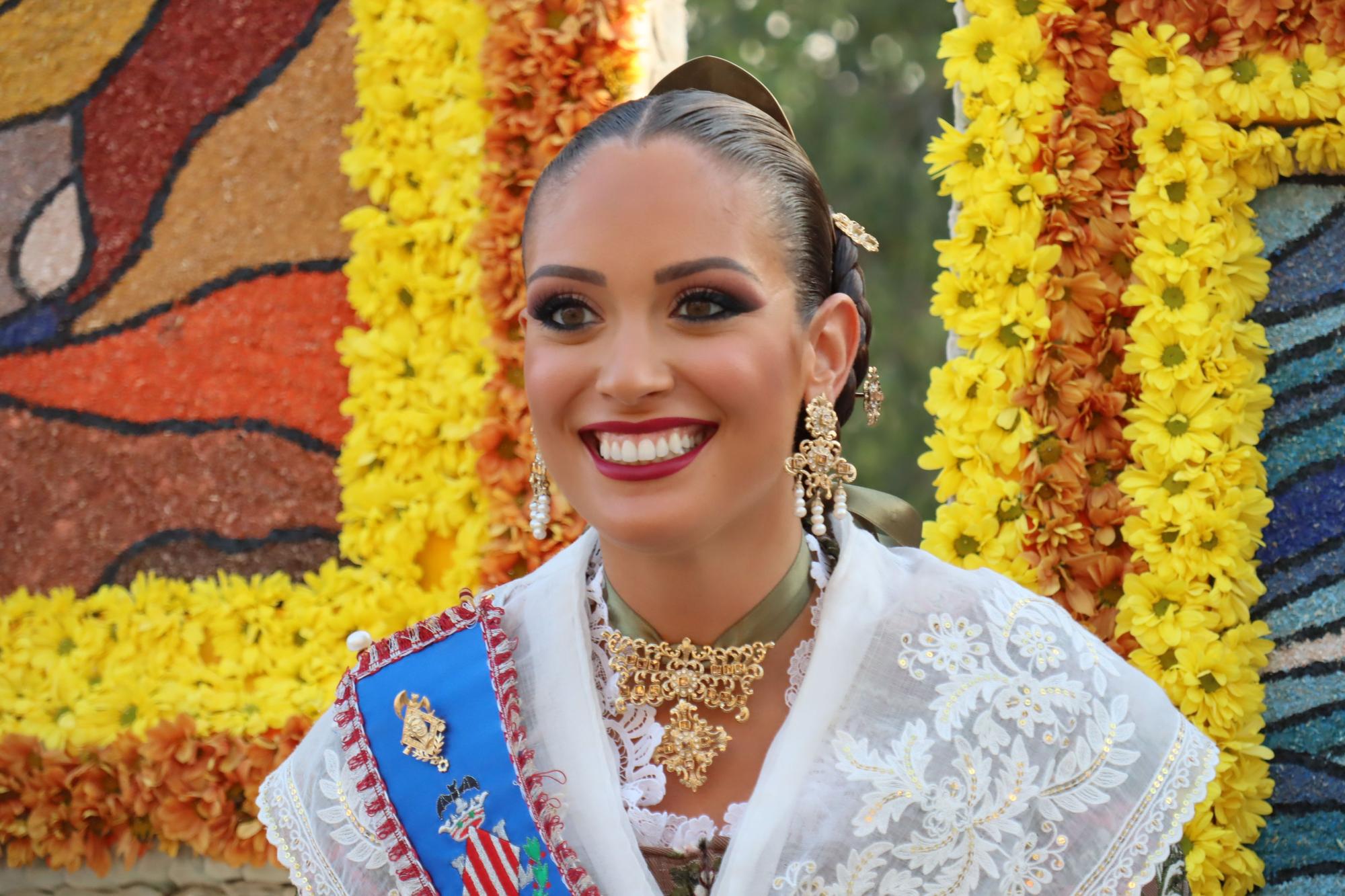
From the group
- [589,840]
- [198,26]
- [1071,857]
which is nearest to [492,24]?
[198,26]

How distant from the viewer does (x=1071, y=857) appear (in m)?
2.12

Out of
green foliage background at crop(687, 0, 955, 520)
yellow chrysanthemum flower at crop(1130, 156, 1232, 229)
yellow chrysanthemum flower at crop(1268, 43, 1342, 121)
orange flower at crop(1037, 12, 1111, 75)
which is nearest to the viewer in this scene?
yellow chrysanthemum flower at crop(1268, 43, 1342, 121)

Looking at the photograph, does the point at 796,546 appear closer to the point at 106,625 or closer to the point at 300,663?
the point at 300,663

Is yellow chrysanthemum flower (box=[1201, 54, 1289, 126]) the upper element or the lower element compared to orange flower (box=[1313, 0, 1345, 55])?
lower

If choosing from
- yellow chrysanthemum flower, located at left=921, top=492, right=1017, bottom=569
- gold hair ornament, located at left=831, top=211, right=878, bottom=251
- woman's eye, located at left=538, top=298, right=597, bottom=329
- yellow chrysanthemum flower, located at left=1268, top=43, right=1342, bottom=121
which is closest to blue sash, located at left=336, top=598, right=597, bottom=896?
woman's eye, located at left=538, top=298, right=597, bottom=329

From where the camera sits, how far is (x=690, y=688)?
2.25 meters

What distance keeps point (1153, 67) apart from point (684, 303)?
1.79 metres

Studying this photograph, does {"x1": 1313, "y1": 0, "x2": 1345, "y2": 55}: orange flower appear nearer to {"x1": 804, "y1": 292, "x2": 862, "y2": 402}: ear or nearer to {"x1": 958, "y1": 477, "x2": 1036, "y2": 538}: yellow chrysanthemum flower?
{"x1": 958, "y1": 477, "x2": 1036, "y2": 538}: yellow chrysanthemum flower

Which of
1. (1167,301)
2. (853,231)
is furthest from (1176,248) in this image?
(853,231)

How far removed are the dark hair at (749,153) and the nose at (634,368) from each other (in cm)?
29

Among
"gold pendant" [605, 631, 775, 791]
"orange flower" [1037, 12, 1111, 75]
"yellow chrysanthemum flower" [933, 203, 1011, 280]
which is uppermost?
"orange flower" [1037, 12, 1111, 75]

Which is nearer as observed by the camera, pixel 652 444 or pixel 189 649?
pixel 652 444

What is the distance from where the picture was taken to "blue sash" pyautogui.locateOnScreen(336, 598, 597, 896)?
2154 mm

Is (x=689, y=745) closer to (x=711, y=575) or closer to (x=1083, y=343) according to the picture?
(x=711, y=575)
